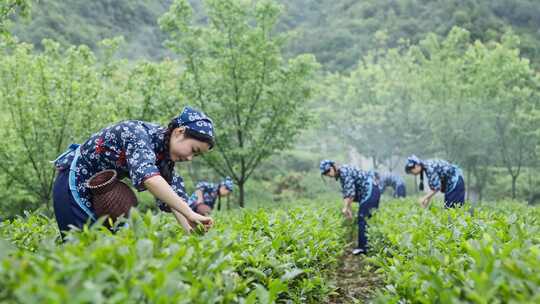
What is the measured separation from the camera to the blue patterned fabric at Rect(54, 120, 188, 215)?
8.74 ft

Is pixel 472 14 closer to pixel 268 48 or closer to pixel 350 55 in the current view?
pixel 350 55

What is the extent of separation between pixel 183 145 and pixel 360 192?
19.0 ft

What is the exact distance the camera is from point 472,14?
50688 millimetres

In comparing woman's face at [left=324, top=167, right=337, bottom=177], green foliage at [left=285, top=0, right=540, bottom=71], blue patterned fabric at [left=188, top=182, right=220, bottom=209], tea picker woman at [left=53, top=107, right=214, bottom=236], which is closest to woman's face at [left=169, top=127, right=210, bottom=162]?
tea picker woman at [left=53, top=107, right=214, bottom=236]

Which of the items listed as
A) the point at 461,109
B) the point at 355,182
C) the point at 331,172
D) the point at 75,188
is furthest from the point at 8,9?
the point at 461,109

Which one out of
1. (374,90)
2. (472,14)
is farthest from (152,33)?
(472,14)

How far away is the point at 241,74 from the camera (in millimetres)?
10562

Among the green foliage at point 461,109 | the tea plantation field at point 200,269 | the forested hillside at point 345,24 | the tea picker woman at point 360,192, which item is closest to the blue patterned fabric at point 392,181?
the green foliage at point 461,109

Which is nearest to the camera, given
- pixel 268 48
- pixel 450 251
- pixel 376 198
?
pixel 450 251

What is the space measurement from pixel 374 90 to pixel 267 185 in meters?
12.9

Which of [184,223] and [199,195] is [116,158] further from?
[199,195]

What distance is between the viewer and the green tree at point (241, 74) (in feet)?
34.3

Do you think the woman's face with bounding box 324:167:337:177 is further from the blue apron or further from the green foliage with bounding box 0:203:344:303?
the blue apron

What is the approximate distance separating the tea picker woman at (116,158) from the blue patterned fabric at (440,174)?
5.61 meters
